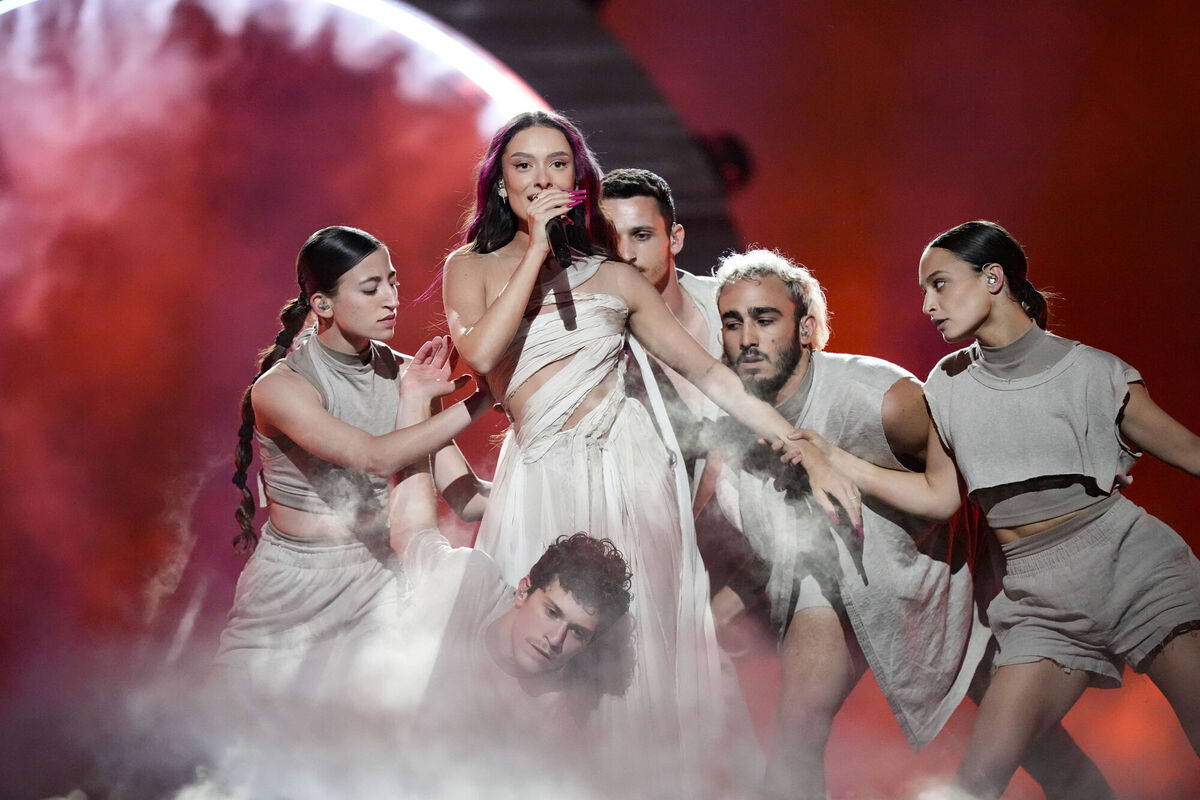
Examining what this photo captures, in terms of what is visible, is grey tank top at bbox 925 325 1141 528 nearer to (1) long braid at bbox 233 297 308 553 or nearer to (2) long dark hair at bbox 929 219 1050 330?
(2) long dark hair at bbox 929 219 1050 330

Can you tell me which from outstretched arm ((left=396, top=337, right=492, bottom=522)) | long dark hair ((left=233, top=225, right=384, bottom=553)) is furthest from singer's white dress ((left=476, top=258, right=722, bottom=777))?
long dark hair ((left=233, top=225, right=384, bottom=553))

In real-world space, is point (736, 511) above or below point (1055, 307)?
below

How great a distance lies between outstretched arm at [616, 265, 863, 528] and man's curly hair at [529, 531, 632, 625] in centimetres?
48

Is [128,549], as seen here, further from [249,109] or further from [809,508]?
[809,508]

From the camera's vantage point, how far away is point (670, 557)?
265 cm

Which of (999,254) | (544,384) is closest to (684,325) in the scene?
(544,384)

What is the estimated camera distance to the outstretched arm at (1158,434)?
8.59 feet

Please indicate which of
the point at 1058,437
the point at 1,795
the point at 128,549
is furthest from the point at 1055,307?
the point at 1,795

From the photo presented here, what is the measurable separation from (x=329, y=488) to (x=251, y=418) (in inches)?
12.9

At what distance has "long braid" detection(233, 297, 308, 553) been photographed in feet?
9.69

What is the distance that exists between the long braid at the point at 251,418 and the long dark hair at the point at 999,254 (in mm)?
1777

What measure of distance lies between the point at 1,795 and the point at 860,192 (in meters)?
2.98

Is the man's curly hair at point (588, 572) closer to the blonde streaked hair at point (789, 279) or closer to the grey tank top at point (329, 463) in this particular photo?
the grey tank top at point (329, 463)

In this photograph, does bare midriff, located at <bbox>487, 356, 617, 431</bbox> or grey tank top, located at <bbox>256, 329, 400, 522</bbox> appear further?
grey tank top, located at <bbox>256, 329, 400, 522</bbox>
